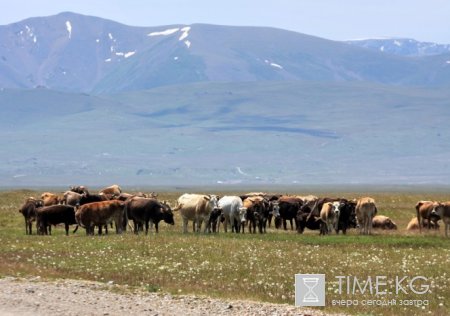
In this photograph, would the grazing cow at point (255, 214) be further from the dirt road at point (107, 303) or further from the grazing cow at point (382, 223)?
the dirt road at point (107, 303)

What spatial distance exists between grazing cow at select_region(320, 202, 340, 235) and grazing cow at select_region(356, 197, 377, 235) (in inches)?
50.5

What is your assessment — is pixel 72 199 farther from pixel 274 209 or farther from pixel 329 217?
pixel 329 217

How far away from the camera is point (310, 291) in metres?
23.0

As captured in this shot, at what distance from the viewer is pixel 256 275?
27125 mm

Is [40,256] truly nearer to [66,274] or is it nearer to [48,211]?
[66,274]

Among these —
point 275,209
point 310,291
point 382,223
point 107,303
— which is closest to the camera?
point 107,303

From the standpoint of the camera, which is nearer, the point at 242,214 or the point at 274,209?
the point at 242,214

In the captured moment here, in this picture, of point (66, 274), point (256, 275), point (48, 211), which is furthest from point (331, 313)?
point (48, 211)

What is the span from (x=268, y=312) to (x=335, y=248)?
15.3 metres

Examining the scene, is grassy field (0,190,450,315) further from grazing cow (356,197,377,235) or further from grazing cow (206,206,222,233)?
grazing cow (356,197,377,235)

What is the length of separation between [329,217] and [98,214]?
10.8m

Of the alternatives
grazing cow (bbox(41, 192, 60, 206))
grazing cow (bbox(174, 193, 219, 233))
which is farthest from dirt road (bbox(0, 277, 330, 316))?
grazing cow (bbox(41, 192, 60, 206))

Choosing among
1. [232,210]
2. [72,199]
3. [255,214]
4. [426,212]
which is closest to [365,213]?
[426,212]

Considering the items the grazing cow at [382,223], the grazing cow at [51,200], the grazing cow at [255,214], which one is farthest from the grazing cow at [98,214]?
the grazing cow at [382,223]
